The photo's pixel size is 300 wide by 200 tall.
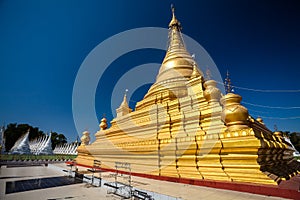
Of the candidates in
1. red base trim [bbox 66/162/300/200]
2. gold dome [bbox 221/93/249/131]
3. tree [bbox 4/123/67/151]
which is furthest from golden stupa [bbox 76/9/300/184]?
tree [bbox 4/123/67/151]

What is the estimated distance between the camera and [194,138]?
8.23 metres

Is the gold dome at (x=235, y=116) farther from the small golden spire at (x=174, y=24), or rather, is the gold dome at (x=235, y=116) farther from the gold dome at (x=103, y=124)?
the gold dome at (x=103, y=124)

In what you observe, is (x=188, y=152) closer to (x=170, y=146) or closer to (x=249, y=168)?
(x=170, y=146)

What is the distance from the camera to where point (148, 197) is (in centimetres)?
527

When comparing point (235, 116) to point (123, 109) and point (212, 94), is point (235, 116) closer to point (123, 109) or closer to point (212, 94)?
point (212, 94)

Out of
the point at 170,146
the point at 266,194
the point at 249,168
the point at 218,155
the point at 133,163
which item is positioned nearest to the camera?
the point at 266,194

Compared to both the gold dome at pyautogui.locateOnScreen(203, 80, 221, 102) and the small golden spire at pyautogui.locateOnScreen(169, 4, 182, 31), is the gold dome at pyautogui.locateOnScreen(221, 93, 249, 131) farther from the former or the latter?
the small golden spire at pyautogui.locateOnScreen(169, 4, 182, 31)

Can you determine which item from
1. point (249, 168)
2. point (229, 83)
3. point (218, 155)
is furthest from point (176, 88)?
point (249, 168)

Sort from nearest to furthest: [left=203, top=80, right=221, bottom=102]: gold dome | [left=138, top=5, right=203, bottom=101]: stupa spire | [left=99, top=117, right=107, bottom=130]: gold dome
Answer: [left=203, top=80, right=221, bottom=102]: gold dome < [left=138, top=5, right=203, bottom=101]: stupa spire < [left=99, top=117, right=107, bottom=130]: gold dome

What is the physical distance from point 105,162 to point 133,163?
4.21m

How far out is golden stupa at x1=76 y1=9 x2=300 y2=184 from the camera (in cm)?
673

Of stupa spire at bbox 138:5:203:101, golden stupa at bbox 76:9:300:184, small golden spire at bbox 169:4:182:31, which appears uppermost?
small golden spire at bbox 169:4:182:31

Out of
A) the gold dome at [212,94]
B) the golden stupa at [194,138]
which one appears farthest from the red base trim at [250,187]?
the gold dome at [212,94]

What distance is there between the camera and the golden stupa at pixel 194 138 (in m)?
6.73
